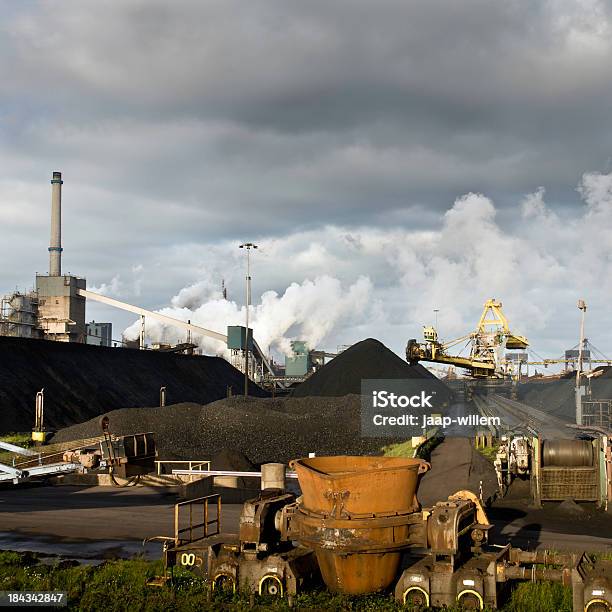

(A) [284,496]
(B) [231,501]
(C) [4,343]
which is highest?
(C) [4,343]

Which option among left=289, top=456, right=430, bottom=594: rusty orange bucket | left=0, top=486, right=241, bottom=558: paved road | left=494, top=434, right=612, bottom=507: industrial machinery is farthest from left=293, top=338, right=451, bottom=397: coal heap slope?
left=289, top=456, right=430, bottom=594: rusty orange bucket

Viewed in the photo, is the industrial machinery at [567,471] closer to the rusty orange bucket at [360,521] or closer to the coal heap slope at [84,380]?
the rusty orange bucket at [360,521]

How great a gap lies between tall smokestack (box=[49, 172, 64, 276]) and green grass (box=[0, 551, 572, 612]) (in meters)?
91.0

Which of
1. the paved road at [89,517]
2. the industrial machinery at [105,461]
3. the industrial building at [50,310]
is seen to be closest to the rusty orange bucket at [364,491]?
the paved road at [89,517]

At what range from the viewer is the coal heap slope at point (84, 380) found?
5862cm

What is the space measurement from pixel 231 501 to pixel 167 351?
2949 inches

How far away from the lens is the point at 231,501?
24.5 meters

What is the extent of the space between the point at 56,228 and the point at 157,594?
95062mm

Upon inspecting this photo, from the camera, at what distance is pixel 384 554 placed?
10.5 meters

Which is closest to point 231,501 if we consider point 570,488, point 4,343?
Answer: point 570,488

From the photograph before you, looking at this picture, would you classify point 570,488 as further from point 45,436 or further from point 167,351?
point 167,351

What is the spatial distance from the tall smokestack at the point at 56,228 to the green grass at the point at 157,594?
298 feet

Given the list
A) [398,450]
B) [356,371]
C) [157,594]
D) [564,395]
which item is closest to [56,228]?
[356,371]

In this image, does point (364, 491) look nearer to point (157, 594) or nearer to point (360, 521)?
point (360, 521)
